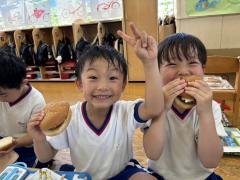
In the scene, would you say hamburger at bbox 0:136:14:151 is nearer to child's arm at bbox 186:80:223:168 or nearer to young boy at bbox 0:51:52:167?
young boy at bbox 0:51:52:167

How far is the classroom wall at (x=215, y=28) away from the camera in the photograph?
2.11 m

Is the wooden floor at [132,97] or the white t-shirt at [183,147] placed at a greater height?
the white t-shirt at [183,147]

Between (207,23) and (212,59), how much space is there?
2.44 ft

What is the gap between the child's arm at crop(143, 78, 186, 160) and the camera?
674 mm

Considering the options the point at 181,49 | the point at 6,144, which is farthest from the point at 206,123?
the point at 6,144

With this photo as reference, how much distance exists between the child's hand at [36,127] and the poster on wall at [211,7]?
1.92 metres

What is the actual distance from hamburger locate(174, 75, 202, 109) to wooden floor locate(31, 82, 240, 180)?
0.67 m

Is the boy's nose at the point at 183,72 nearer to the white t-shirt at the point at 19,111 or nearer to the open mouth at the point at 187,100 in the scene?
the open mouth at the point at 187,100

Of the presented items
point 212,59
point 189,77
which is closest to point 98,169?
point 189,77

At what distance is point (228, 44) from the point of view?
2.16 m

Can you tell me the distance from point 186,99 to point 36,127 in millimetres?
459

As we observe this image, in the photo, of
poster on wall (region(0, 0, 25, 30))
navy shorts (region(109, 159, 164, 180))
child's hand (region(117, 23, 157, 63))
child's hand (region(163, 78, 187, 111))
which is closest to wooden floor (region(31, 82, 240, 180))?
navy shorts (region(109, 159, 164, 180))

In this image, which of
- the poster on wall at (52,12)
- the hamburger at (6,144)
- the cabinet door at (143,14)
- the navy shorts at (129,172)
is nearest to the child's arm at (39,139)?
the hamburger at (6,144)

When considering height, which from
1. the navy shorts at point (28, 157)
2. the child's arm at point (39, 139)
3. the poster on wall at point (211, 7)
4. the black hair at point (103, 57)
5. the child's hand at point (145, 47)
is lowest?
the navy shorts at point (28, 157)
